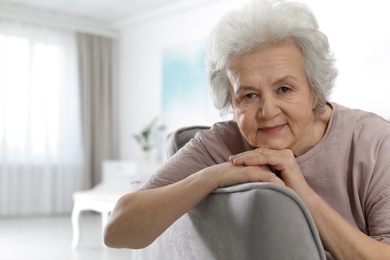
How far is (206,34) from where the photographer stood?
591 centimetres

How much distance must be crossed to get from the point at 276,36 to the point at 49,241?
11.9ft

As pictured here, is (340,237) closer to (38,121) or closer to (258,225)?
(258,225)

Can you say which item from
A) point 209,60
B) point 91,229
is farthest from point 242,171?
point 91,229

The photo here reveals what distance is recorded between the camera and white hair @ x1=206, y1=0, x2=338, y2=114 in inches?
50.4

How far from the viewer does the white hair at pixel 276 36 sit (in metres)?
1.28

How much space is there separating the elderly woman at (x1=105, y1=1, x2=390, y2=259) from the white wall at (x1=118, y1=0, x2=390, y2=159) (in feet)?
7.42

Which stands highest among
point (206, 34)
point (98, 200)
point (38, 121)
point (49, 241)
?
point (206, 34)

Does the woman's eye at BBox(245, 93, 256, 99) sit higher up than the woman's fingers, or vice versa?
the woman's eye at BBox(245, 93, 256, 99)

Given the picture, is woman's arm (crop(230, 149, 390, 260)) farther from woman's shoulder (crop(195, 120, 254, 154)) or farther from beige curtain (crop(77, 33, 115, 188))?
beige curtain (crop(77, 33, 115, 188))

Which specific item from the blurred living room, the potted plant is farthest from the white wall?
the potted plant

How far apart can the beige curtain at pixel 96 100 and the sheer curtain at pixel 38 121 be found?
0.29 feet

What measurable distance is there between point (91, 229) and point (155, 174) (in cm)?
420

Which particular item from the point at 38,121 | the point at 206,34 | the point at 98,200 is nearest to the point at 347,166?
the point at 98,200

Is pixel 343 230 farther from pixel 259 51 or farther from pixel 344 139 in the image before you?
pixel 259 51
